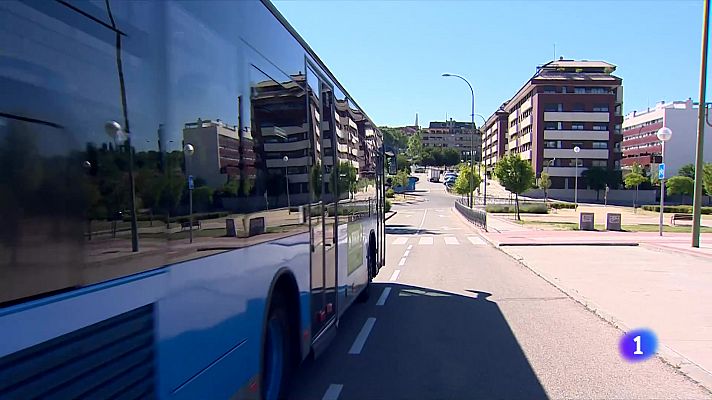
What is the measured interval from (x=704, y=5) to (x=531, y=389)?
19.2 meters

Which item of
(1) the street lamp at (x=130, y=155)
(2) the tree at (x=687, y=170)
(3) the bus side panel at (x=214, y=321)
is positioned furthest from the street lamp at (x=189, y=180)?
(2) the tree at (x=687, y=170)

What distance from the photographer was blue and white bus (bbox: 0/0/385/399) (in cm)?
214

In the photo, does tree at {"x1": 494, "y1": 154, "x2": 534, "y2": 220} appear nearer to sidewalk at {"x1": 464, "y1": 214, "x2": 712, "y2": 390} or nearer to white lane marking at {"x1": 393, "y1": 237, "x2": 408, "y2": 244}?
white lane marking at {"x1": 393, "y1": 237, "x2": 408, "y2": 244}

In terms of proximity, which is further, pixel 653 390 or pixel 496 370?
pixel 496 370

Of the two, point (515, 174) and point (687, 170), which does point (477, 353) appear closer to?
point (515, 174)

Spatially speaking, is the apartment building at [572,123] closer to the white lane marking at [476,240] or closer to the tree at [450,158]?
the white lane marking at [476,240]

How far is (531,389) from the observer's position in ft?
20.2

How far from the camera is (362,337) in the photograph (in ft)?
28.1

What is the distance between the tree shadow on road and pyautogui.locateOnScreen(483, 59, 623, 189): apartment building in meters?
87.8

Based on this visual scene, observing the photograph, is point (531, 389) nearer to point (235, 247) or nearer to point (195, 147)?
point (235, 247)

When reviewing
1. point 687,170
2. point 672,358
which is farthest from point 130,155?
point 687,170

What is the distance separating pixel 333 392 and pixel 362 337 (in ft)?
8.32

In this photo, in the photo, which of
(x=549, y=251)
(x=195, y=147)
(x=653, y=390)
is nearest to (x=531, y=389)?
(x=653, y=390)

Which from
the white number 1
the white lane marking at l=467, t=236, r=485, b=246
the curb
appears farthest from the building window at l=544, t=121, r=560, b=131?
the white number 1
